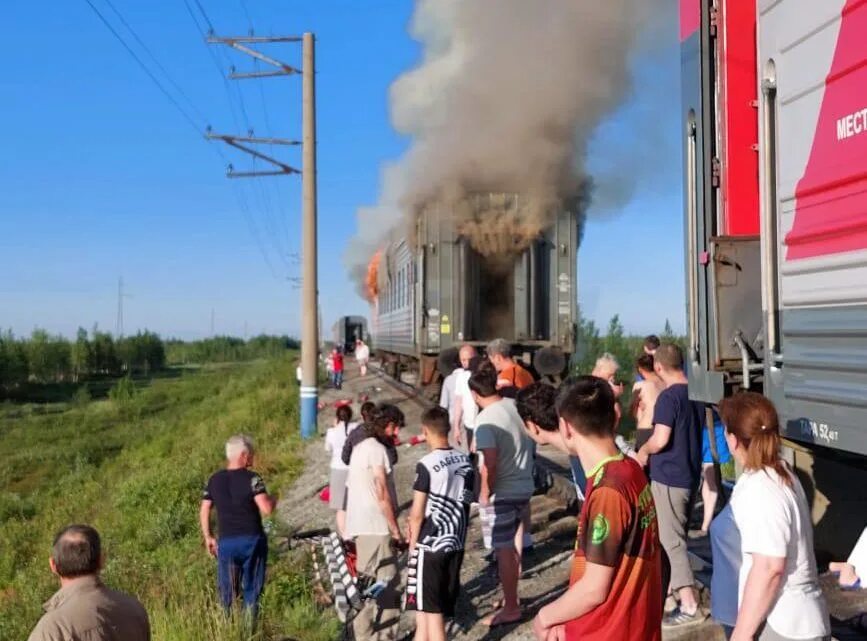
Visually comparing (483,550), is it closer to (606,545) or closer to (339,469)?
(339,469)

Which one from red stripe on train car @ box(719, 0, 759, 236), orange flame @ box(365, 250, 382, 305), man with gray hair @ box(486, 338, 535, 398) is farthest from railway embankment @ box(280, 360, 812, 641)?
orange flame @ box(365, 250, 382, 305)

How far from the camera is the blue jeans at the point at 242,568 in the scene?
233 inches

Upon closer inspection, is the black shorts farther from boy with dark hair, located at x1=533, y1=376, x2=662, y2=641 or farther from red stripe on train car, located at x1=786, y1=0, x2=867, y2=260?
red stripe on train car, located at x1=786, y1=0, x2=867, y2=260

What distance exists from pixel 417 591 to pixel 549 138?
38.0 feet

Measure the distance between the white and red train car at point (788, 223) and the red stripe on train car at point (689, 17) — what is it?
2 centimetres

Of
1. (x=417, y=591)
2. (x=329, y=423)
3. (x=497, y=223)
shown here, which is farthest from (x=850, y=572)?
(x=329, y=423)

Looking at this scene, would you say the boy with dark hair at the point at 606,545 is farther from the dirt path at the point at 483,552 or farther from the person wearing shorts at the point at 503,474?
the person wearing shorts at the point at 503,474

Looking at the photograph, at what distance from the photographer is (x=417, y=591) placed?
497 cm

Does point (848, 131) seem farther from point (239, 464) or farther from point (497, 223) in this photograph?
point (497, 223)

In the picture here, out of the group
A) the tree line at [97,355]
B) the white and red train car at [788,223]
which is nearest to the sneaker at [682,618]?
the white and red train car at [788,223]

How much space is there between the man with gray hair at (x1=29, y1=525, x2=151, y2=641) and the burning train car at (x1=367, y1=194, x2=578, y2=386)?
11.0 metres

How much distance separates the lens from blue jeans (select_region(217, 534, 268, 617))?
19.4ft

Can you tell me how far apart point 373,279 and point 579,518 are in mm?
23683

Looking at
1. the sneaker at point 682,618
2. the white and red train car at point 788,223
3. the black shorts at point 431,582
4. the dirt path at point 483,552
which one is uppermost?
the white and red train car at point 788,223
